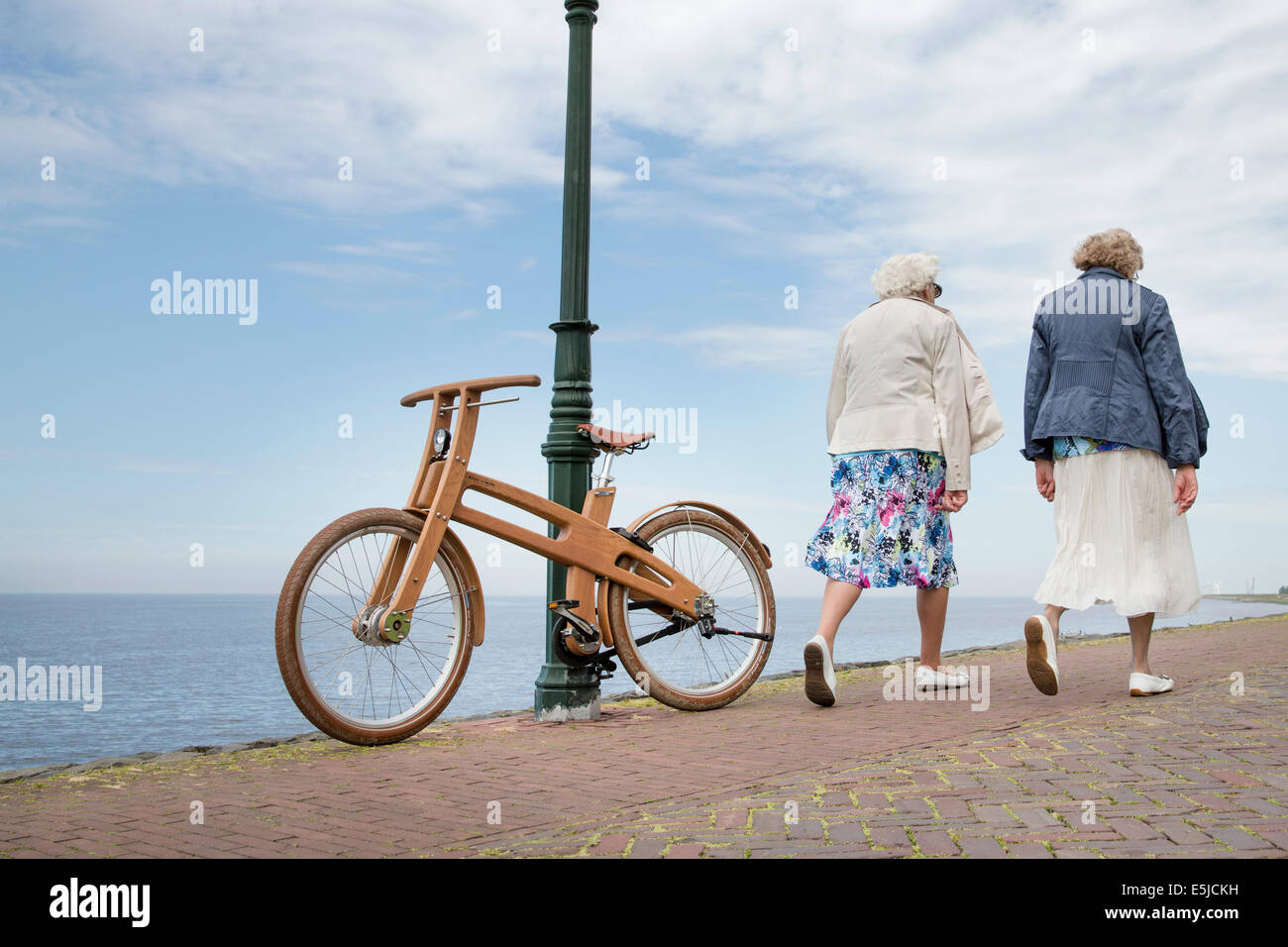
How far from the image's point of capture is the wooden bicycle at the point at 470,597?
15.4 ft

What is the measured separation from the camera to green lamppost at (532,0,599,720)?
5727mm

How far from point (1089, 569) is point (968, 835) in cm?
323

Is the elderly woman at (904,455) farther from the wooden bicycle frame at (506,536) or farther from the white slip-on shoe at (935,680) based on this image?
the wooden bicycle frame at (506,536)

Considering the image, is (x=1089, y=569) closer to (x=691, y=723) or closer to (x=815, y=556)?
(x=815, y=556)

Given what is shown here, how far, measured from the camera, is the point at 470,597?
5234 millimetres

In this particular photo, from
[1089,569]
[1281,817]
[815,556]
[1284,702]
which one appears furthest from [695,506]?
[1281,817]

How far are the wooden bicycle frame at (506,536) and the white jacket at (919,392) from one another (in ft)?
4.18

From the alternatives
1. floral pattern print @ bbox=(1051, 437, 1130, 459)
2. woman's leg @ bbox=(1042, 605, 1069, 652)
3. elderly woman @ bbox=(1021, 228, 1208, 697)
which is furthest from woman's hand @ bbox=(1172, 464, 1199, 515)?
woman's leg @ bbox=(1042, 605, 1069, 652)

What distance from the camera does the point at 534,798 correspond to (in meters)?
3.81

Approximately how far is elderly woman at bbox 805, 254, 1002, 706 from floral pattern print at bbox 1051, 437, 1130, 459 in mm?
421

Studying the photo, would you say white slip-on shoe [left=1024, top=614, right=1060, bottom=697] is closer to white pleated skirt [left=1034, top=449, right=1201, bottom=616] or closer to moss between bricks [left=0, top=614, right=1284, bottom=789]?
white pleated skirt [left=1034, top=449, right=1201, bottom=616]

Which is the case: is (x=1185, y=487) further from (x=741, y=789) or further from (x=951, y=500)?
(x=741, y=789)

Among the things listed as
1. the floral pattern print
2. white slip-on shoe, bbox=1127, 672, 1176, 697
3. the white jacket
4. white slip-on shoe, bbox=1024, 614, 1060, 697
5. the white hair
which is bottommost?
white slip-on shoe, bbox=1127, 672, 1176, 697

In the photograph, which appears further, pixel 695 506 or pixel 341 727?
pixel 695 506
